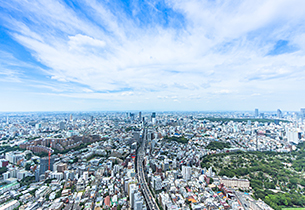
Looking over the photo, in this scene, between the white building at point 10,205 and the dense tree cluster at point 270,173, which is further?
the dense tree cluster at point 270,173

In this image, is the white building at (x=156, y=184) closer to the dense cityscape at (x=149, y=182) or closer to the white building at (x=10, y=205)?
the dense cityscape at (x=149, y=182)

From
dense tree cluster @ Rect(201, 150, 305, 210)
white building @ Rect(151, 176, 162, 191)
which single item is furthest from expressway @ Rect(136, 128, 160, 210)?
dense tree cluster @ Rect(201, 150, 305, 210)

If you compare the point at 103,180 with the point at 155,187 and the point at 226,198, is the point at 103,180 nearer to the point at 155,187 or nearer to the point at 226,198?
the point at 155,187

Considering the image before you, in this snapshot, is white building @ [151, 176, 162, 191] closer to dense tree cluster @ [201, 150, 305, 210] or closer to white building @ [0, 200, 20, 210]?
dense tree cluster @ [201, 150, 305, 210]

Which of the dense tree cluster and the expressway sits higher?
the dense tree cluster

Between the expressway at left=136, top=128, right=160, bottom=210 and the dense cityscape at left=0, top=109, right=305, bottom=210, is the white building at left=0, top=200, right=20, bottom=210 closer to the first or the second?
the dense cityscape at left=0, top=109, right=305, bottom=210

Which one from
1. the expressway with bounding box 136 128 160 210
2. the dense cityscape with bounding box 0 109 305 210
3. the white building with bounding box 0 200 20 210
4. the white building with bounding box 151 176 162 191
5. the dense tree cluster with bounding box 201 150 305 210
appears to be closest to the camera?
the white building with bounding box 0 200 20 210

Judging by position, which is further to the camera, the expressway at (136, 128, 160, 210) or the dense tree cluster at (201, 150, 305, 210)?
the dense tree cluster at (201, 150, 305, 210)

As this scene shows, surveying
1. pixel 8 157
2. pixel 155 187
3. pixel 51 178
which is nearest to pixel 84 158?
pixel 51 178

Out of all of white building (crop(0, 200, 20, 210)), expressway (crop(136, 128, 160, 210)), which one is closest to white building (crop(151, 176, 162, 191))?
expressway (crop(136, 128, 160, 210))

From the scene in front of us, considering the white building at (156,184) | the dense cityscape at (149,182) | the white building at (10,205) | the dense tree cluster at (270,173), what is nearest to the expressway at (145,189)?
the dense cityscape at (149,182)

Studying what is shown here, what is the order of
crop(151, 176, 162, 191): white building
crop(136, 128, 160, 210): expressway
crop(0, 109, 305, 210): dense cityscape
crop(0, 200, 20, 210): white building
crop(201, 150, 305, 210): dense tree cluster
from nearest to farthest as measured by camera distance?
crop(0, 200, 20, 210): white building < crop(0, 109, 305, 210): dense cityscape < crop(136, 128, 160, 210): expressway < crop(201, 150, 305, 210): dense tree cluster < crop(151, 176, 162, 191): white building
